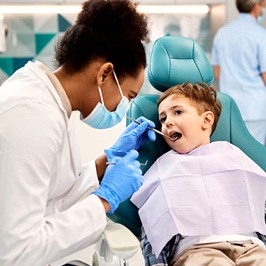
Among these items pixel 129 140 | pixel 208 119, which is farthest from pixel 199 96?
pixel 129 140

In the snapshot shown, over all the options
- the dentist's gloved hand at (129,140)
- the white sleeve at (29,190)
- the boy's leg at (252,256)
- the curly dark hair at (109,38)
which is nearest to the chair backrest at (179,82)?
the dentist's gloved hand at (129,140)

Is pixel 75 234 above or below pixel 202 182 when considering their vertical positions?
above

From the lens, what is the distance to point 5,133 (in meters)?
1.17

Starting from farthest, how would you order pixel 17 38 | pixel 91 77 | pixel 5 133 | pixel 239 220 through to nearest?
pixel 17 38 → pixel 239 220 → pixel 91 77 → pixel 5 133

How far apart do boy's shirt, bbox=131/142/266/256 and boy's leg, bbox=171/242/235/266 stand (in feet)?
0.18

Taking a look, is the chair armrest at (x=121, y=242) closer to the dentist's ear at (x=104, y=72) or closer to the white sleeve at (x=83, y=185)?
the white sleeve at (x=83, y=185)

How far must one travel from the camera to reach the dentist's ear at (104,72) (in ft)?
4.34

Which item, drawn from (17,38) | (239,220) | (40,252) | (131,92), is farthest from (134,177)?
(17,38)

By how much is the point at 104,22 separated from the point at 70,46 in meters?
0.11

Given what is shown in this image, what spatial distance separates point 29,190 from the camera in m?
1.17

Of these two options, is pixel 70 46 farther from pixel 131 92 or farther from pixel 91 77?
pixel 131 92

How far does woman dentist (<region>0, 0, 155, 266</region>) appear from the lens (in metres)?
1.17

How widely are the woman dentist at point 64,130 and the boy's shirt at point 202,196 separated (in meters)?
0.35

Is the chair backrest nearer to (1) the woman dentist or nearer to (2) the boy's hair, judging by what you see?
(2) the boy's hair
